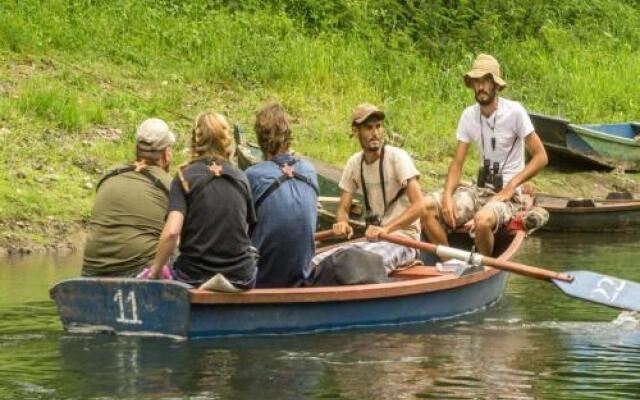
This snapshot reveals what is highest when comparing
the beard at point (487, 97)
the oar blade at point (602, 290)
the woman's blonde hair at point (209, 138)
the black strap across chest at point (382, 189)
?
the beard at point (487, 97)

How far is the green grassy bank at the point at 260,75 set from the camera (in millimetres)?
15070

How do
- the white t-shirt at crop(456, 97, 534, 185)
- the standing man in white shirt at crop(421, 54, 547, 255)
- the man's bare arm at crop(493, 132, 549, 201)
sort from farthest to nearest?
the white t-shirt at crop(456, 97, 534, 185)
the man's bare arm at crop(493, 132, 549, 201)
the standing man in white shirt at crop(421, 54, 547, 255)

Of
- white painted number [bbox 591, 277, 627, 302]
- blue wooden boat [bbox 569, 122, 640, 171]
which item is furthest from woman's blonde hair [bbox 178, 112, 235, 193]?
blue wooden boat [bbox 569, 122, 640, 171]

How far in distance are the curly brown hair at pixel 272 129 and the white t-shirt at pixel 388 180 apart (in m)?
1.26

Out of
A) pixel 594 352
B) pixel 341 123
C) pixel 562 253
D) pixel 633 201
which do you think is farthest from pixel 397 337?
pixel 341 123

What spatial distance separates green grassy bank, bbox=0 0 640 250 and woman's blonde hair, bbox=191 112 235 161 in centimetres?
441

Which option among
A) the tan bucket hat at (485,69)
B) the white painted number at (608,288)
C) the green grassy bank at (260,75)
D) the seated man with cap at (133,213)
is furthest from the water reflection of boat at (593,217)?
the seated man with cap at (133,213)

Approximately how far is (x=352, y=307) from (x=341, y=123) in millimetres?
8071

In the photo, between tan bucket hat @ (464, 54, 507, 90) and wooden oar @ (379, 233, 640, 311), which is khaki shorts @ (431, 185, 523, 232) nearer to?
tan bucket hat @ (464, 54, 507, 90)

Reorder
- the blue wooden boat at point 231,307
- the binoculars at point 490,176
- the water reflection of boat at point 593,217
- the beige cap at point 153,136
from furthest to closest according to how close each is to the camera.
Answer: the water reflection of boat at point 593,217, the binoculars at point 490,176, the beige cap at point 153,136, the blue wooden boat at point 231,307

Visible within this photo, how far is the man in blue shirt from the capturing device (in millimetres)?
9547

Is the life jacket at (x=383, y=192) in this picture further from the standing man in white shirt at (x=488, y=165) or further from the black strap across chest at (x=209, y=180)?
the black strap across chest at (x=209, y=180)

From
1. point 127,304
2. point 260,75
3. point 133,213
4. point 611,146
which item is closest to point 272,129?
point 133,213

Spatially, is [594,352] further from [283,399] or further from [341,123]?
[341,123]
